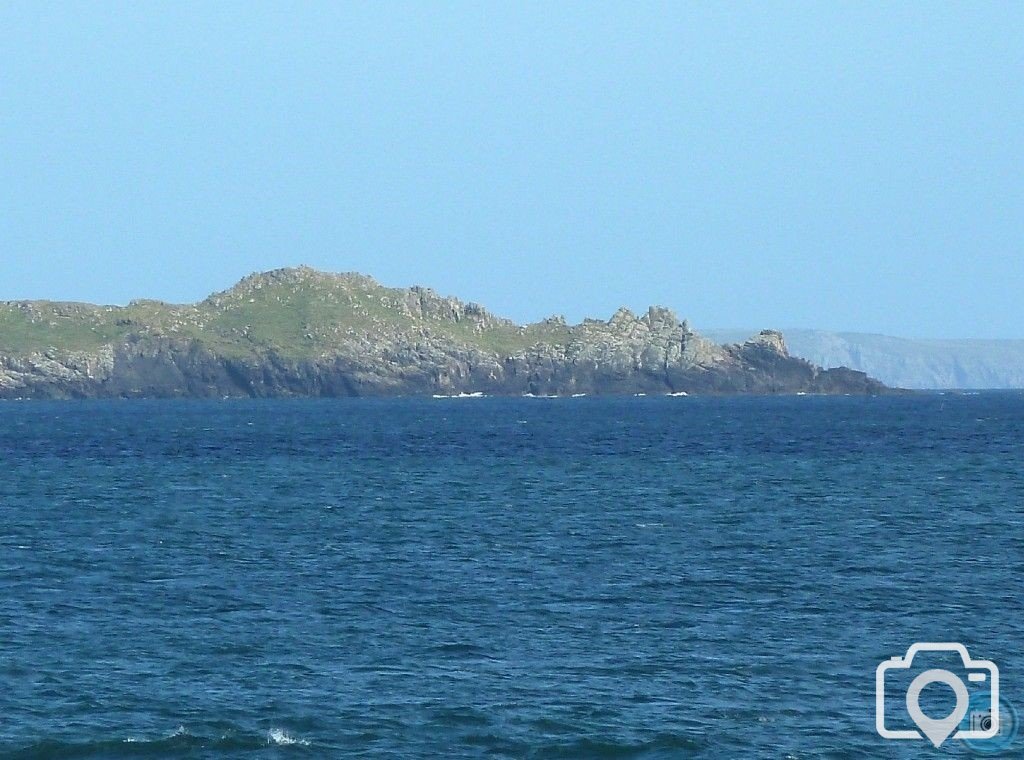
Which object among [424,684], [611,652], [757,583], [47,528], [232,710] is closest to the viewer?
[232,710]

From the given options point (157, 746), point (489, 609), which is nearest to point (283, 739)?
point (157, 746)

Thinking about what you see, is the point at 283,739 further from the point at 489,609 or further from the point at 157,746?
the point at 489,609

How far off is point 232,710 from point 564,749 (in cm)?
891

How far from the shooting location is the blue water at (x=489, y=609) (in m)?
35.5

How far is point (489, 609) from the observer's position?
5031 centimetres

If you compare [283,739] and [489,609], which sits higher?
[489,609]

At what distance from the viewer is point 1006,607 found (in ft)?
164

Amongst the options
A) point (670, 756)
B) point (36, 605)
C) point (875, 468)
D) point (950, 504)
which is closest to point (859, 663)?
point (670, 756)

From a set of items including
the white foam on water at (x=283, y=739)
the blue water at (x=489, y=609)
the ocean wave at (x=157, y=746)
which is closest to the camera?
the ocean wave at (x=157, y=746)

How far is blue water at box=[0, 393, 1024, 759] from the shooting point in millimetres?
35469

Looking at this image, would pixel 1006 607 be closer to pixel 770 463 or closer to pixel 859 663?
pixel 859 663

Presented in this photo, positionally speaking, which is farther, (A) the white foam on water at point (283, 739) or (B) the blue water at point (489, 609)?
(B) the blue water at point (489, 609)

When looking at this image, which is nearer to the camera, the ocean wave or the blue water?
the ocean wave

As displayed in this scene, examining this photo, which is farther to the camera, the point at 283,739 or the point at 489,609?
the point at 489,609
